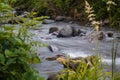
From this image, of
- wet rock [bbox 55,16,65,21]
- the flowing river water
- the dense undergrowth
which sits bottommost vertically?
the flowing river water

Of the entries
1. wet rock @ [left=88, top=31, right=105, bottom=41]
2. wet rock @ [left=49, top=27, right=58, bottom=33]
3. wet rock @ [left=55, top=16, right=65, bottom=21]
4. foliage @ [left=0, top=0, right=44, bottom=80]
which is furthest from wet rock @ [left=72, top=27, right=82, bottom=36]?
foliage @ [left=0, top=0, right=44, bottom=80]

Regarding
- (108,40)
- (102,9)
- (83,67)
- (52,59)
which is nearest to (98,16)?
(102,9)

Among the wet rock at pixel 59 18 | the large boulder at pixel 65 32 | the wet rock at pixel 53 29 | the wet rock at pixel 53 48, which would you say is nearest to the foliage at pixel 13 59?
the wet rock at pixel 53 48

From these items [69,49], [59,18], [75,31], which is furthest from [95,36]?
[59,18]

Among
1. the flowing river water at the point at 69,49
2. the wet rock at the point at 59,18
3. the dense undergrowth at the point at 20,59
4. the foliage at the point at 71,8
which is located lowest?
the flowing river water at the point at 69,49

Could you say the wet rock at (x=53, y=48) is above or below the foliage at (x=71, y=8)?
below

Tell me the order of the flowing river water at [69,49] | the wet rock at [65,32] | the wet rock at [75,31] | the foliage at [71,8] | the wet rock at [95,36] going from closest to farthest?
the wet rock at [95,36] < the flowing river water at [69,49] < the wet rock at [65,32] < the wet rock at [75,31] < the foliage at [71,8]

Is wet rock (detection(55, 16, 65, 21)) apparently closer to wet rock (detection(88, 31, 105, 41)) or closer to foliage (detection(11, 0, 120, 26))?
foliage (detection(11, 0, 120, 26))

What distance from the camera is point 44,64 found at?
607 cm

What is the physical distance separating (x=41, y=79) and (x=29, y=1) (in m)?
11.4

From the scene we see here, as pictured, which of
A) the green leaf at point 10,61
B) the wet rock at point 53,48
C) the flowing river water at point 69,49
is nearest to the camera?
the green leaf at point 10,61

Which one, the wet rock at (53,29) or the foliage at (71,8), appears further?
the foliage at (71,8)

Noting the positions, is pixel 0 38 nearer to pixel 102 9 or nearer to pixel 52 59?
pixel 52 59

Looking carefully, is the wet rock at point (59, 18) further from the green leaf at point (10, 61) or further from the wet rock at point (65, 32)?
the green leaf at point (10, 61)
